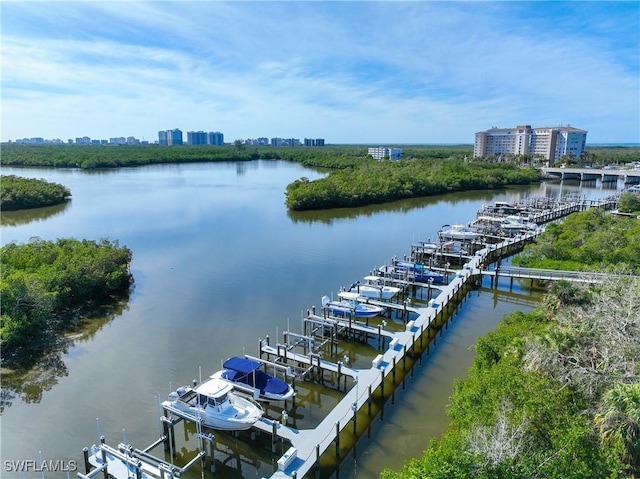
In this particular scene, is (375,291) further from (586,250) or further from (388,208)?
(388,208)

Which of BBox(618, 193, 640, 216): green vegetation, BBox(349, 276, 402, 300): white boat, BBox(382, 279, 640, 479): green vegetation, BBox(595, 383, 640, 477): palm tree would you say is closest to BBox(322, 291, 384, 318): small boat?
BBox(349, 276, 402, 300): white boat

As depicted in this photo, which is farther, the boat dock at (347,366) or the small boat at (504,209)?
the small boat at (504,209)

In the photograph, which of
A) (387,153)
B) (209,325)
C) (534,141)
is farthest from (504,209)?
(534,141)

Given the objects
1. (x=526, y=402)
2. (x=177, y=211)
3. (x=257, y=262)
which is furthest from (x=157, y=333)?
(x=177, y=211)

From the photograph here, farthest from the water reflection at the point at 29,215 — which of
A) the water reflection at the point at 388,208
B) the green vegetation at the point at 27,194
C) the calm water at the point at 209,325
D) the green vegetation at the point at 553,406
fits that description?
the green vegetation at the point at 553,406

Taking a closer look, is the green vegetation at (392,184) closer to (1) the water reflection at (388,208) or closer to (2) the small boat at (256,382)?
(1) the water reflection at (388,208)
